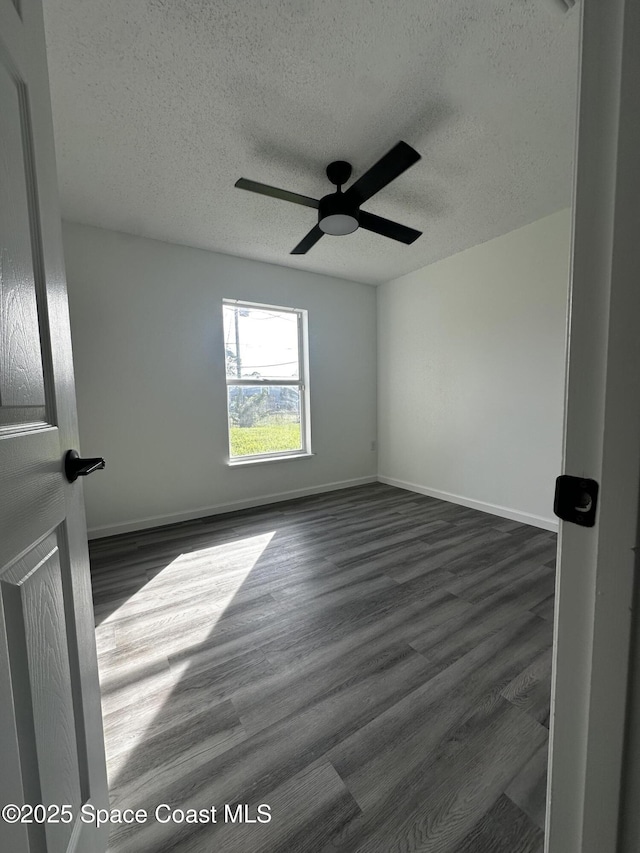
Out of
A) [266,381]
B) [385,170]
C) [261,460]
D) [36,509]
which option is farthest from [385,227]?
[261,460]

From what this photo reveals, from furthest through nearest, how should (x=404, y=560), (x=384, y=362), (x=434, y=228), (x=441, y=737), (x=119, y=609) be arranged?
(x=384, y=362), (x=434, y=228), (x=404, y=560), (x=119, y=609), (x=441, y=737)

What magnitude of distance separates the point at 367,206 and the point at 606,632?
110 inches

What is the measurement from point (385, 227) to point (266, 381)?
1.99 meters

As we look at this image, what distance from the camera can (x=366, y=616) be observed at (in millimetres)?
1775

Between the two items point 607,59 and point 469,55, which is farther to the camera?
point 469,55

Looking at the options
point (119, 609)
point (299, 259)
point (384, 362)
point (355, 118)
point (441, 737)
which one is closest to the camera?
point (441, 737)

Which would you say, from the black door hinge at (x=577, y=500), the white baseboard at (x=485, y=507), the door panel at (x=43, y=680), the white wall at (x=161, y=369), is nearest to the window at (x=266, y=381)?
the white wall at (x=161, y=369)

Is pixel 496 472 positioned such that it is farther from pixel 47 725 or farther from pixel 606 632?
pixel 47 725

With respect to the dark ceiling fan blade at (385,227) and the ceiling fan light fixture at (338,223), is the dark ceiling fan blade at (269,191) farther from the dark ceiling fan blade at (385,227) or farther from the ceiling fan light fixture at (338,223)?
the dark ceiling fan blade at (385,227)

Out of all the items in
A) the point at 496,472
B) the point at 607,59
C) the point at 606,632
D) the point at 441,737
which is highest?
the point at 607,59

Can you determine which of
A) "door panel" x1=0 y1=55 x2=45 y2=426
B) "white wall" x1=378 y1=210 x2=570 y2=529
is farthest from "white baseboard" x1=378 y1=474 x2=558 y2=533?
"door panel" x1=0 y1=55 x2=45 y2=426

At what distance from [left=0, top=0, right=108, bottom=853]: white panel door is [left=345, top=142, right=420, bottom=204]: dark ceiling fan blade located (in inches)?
53.4

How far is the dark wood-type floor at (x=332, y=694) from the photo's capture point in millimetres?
931

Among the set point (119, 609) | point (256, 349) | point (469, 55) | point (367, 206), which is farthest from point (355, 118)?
point (119, 609)
